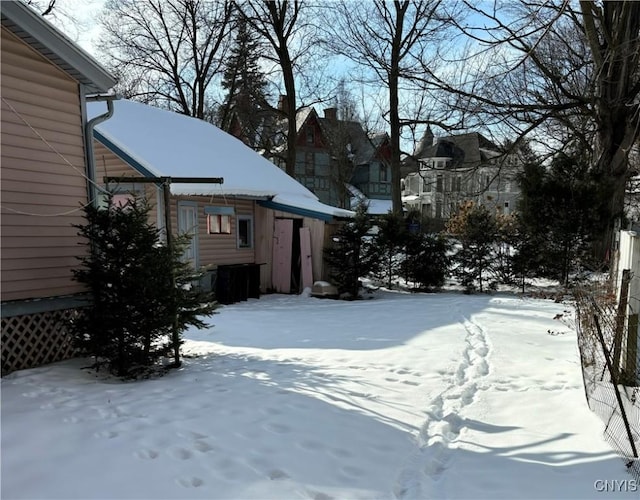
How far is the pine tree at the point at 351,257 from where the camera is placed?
45.2 feet

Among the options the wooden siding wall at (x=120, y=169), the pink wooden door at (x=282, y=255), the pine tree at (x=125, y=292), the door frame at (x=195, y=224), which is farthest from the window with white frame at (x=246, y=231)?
the pine tree at (x=125, y=292)

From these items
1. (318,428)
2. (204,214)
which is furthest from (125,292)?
(204,214)

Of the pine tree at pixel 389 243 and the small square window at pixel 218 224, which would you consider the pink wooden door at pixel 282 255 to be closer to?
the small square window at pixel 218 224

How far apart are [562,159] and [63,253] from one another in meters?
12.7

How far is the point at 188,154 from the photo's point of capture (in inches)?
507

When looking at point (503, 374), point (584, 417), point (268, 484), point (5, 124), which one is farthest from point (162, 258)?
point (584, 417)

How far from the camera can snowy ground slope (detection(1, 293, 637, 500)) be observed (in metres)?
Answer: 3.04

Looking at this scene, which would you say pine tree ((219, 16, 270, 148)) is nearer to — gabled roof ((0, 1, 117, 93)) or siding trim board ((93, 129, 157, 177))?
siding trim board ((93, 129, 157, 177))

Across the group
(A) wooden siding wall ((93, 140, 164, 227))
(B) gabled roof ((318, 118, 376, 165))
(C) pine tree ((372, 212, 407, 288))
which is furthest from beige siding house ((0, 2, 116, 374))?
(B) gabled roof ((318, 118, 376, 165))

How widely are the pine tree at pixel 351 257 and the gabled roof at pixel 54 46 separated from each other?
332 inches

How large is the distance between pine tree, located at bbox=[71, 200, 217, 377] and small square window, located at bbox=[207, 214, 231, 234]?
7537 mm

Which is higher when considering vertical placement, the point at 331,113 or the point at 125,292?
the point at 331,113

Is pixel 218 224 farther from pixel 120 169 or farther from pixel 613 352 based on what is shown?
pixel 613 352

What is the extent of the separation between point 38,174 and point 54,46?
59.5 inches
